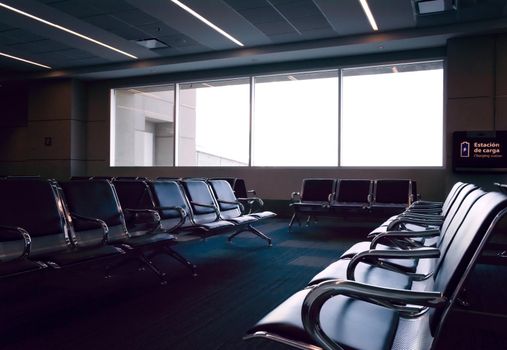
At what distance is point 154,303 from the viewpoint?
8.80 ft

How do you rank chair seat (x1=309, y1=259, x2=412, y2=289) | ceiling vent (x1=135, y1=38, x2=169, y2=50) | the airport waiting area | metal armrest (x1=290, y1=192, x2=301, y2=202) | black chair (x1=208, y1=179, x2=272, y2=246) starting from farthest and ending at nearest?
ceiling vent (x1=135, y1=38, x2=169, y2=50)
metal armrest (x1=290, y1=192, x2=301, y2=202)
black chair (x1=208, y1=179, x2=272, y2=246)
chair seat (x1=309, y1=259, x2=412, y2=289)
the airport waiting area

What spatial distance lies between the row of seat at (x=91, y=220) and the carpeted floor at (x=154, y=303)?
16 cm

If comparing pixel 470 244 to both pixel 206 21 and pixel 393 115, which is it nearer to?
pixel 206 21

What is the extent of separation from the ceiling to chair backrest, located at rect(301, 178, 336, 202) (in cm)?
251

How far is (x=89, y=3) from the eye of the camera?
599cm

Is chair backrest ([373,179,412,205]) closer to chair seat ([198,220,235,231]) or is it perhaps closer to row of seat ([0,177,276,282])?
row of seat ([0,177,276,282])

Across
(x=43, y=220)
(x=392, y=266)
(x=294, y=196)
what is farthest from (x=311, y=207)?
(x=392, y=266)

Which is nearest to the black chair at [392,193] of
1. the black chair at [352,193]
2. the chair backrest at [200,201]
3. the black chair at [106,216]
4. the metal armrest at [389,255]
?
the black chair at [352,193]

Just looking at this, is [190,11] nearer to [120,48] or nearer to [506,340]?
[120,48]

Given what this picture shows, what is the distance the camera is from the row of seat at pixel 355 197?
611 centimetres

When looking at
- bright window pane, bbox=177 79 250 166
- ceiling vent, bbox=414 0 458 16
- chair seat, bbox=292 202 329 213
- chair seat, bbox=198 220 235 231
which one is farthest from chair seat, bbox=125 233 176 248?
bright window pane, bbox=177 79 250 166

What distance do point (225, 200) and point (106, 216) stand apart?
1909 mm

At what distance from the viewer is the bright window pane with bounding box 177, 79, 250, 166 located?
9.12m

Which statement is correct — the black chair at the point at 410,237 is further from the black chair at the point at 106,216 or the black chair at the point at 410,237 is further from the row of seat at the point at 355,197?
the row of seat at the point at 355,197
